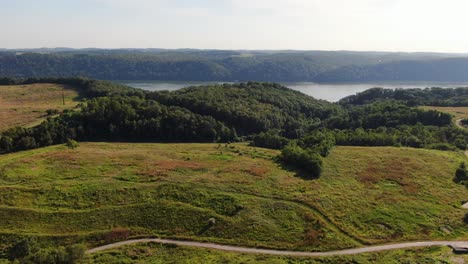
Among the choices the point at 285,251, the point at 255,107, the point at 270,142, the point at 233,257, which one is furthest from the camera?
the point at 255,107

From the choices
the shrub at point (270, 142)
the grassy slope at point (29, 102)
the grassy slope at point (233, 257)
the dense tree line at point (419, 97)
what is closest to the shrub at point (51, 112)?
the grassy slope at point (29, 102)

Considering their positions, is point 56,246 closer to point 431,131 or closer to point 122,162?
point 122,162

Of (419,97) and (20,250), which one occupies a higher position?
(419,97)

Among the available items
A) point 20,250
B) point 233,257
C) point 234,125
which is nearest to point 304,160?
point 233,257

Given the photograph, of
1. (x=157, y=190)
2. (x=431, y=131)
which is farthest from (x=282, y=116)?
(x=157, y=190)

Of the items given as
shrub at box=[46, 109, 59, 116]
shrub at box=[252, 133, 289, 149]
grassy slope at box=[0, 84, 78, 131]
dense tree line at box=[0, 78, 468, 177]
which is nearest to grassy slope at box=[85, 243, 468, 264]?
dense tree line at box=[0, 78, 468, 177]

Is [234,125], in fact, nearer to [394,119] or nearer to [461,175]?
[394,119]

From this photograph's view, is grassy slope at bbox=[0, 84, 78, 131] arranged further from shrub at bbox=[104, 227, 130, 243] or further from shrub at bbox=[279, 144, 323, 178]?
shrub at bbox=[279, 144, 323, 178]

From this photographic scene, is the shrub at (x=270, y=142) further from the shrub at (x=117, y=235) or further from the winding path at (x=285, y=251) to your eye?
the shrub at (x=117, y=235)
